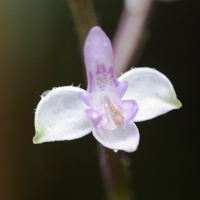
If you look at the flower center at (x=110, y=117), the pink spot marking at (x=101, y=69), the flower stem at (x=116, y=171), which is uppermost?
the pink spot marking at (x=101, y=69)

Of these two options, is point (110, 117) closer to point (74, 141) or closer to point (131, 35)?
point (131, 35)

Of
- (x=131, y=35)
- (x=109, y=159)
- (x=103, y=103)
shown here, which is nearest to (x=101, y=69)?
(x=103, y=103)

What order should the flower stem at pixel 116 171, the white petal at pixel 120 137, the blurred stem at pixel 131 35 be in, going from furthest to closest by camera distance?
the blurred stem at pixel 131 35 < the flower stem at pixel 116 171 < the white petal at pixel 120 137

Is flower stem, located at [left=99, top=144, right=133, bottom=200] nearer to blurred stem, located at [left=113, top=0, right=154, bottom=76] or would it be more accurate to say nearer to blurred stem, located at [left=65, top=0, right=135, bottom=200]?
blurred stem, located at [left=65, top=0, right=135, bottom=200]

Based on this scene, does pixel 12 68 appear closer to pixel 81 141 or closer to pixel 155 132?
pixel 81 141

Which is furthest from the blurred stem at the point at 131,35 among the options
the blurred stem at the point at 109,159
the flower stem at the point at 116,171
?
the flower stem at the point at 116,171

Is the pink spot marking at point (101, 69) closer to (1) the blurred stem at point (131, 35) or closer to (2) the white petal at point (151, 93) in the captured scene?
(2) the white petal at point (151, 93)
